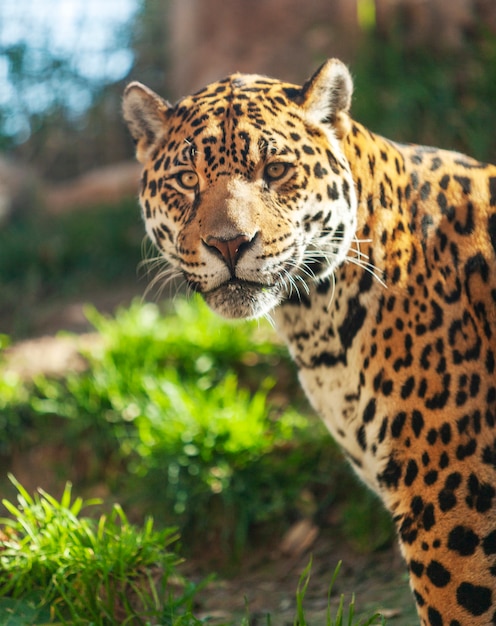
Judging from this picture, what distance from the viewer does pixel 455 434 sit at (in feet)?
11.8

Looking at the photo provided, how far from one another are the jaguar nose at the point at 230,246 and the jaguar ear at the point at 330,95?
2.59 ft

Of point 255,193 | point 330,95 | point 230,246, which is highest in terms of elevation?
point 330,95

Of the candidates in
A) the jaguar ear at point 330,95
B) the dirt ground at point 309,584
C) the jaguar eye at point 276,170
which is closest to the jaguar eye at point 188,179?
the jaguar eye at point 276,170

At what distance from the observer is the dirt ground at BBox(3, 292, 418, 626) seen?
4.74m

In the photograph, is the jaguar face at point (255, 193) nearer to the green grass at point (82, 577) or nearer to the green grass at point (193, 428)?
the green grass at point (82, 577)

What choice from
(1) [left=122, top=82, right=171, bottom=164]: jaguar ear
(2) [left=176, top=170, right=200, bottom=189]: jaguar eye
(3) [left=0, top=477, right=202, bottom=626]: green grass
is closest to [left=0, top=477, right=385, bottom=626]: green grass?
(3) [left=0, top=477, right=202, bottom=626]: green grass

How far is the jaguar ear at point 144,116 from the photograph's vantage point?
426 cm

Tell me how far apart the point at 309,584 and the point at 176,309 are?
12.3 ft

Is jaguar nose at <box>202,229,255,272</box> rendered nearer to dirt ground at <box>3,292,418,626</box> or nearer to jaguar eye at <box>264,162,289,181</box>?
jaguar eye at <box>264,162,289,181</box>

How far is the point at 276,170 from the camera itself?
3.80 m

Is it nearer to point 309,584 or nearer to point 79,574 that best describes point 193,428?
point 309,584

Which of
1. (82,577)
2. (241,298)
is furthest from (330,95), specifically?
(82,577)

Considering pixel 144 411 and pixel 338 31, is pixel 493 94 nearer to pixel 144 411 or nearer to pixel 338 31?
pixel 338 31

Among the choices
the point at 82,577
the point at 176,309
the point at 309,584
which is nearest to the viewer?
the point at 82,577
